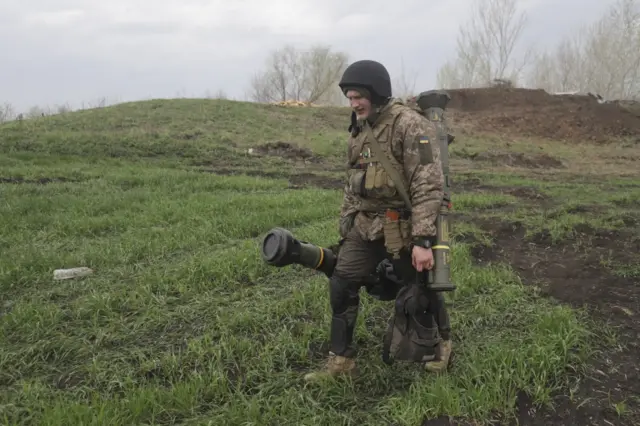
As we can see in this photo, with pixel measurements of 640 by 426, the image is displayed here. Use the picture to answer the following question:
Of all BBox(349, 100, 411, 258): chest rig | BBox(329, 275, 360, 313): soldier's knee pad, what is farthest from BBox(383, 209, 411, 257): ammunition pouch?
BBox(329, 275, 360, 313): soldier's knee pad

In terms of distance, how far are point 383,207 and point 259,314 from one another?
160cm

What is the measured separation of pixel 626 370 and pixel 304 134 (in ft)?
60.5

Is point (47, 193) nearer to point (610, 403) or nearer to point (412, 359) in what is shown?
point (412, 359)

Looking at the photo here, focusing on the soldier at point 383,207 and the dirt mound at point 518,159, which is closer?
the soldier at point 383,207

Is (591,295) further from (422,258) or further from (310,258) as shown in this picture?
(310,258)

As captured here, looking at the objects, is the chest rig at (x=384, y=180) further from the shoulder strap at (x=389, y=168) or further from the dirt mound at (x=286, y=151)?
the dirt mound at (x=286, y=151)

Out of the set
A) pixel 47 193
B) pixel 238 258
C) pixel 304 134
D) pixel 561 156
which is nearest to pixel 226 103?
pixel 304 134

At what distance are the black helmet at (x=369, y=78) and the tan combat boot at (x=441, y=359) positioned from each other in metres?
1.62

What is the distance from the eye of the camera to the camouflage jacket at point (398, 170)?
2.90m

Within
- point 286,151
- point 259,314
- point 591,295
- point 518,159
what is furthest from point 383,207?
point 518,159

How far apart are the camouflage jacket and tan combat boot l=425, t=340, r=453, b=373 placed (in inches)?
34.0

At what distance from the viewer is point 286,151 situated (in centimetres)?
1775

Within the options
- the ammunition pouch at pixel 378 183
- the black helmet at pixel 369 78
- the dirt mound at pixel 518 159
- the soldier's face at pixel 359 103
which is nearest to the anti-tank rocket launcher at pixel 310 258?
the ammunition pouch at pixel 378 183

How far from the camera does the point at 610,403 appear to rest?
114 inches
